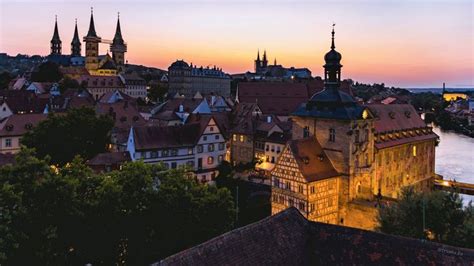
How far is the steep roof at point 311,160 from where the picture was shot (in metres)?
27.9

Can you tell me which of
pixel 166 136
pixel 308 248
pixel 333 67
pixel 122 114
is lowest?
pixel 308 248

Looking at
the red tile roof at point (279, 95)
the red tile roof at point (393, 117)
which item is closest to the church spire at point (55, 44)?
the red tile roof at point (279, 95)

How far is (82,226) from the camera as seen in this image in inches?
672

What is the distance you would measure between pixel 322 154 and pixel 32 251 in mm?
19210

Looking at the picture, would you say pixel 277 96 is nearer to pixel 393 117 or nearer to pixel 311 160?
pixel 393 117

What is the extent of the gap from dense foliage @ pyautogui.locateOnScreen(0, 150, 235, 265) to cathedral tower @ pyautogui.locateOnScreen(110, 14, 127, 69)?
11586 centimetres

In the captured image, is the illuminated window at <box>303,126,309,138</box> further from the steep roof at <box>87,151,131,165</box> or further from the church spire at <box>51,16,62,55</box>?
the church spire at <box>51,16,62,55</box>

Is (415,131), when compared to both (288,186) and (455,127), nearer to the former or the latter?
(288,186)

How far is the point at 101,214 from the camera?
1758 centimetres

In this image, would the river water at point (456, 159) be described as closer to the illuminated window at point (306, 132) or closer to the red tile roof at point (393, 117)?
the red tile roof at point (393, 117)

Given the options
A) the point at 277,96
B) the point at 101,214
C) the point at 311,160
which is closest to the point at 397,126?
the point at 311,160

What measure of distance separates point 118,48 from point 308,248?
126468 millimetres

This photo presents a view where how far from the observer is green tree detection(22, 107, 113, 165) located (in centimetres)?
3609

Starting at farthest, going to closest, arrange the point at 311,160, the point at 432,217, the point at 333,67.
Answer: the point at 333,67 → the point at 311,160 → the point at 432,217
